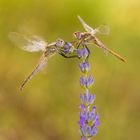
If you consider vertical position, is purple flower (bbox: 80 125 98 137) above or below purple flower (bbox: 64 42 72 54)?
below

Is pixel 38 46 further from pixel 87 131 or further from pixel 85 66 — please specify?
pixel 87 131

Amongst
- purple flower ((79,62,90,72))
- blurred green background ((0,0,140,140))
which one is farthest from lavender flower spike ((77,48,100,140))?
blurred green background ((0,0,140,140))

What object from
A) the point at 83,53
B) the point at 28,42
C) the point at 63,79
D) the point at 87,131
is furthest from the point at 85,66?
the point at 63,79

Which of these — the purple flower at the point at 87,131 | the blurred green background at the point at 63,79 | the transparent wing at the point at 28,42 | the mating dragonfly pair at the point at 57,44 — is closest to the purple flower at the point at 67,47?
the mating dragonfly pair at the point at 57,44

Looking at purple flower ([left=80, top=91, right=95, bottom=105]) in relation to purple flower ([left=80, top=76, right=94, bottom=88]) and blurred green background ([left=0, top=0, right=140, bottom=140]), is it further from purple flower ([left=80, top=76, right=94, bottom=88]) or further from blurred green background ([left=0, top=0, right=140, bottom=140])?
blurred green background ([left=0, top=0, right=140, bottom=140])

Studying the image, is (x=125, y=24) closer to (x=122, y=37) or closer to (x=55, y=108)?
(x=122, y=37)

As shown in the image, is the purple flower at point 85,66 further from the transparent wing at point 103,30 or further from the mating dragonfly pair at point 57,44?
the transparent wing at point 103,30

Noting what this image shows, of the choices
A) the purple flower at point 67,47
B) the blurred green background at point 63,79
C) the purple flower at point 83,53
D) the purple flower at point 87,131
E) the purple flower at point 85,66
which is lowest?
the purple flower at point 87,131

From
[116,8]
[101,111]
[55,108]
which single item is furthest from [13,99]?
[116,8]
